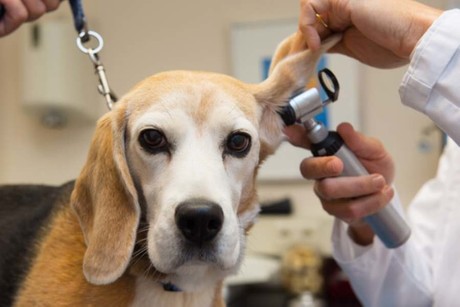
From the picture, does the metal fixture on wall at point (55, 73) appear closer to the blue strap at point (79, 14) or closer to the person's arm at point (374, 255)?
the blue strap at point (79, 14)

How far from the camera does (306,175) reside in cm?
108

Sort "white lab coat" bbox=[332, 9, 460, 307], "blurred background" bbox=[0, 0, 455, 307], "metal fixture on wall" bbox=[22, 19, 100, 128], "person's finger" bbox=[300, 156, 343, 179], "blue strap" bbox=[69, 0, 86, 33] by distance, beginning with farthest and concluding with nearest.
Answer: "metal fixture on wall" bbox=[22, 19, 100, 128] < "blurred background" bbox=[0, 0, 455, 307] < "white lab coat" bbox=[332, 9, 460, 307] < "blue strap" bbox=[69, 0, 86, 33] < "person's finger" bbox=[300, 156, 343, 179]

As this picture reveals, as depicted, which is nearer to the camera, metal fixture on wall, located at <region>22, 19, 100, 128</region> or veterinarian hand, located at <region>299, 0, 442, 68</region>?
veterinarian hand, located at <region>299, 0, 442, 68</region>

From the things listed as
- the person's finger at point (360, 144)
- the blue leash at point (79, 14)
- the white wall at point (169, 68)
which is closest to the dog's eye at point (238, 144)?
the person's finger at point (360, 144)

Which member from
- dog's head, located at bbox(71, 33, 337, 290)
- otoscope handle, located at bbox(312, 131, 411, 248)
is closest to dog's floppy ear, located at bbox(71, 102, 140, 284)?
dog's head, located at bbox(71, 33, 337, 290)

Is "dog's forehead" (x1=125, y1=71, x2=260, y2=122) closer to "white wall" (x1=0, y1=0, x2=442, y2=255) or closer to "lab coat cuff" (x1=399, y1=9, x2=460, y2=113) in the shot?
"lab coat cuff" (x1=399, y1=9, x2=460, y2=113)

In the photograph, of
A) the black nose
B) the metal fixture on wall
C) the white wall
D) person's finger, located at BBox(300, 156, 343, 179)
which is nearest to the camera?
the black nose

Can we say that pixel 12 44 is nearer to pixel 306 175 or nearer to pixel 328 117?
pixel 328 117

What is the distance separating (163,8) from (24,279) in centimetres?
212

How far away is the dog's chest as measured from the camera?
96 cm

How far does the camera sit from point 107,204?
916 millimetres

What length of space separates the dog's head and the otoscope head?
0.07m

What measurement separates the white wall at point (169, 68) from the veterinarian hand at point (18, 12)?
1.65 metres

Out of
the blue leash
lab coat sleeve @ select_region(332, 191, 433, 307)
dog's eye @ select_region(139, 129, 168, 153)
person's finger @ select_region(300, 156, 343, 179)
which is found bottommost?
lab coat sleeve @ select_region(332, 191, 433, 307)
